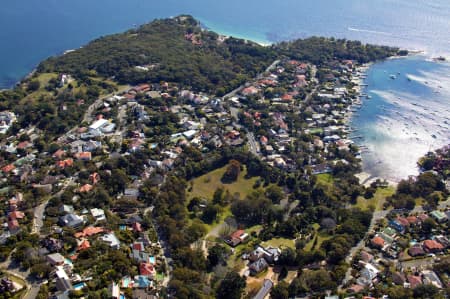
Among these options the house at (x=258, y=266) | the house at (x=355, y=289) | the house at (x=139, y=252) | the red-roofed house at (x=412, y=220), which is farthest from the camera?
the red-roofed house at (x=412, y=220)

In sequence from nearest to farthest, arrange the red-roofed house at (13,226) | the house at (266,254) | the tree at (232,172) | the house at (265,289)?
the house at (265,289), the red-roofed house at (13,226), the house at (266,254), the tree at (232,172)

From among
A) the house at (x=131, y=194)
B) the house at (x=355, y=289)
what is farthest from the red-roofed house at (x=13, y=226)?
the house at (x=355, y=289)

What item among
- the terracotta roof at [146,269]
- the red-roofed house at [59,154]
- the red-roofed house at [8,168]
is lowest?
the terracotta roof at [146,269]

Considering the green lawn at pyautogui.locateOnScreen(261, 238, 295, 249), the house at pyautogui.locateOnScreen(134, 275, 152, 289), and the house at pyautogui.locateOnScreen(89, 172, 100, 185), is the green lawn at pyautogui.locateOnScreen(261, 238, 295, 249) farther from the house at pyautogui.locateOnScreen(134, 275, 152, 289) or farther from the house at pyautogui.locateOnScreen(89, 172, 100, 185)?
the house at pyautogui.locateOnScreen(89, 172, 100, 185)

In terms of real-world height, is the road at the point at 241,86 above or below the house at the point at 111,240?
above

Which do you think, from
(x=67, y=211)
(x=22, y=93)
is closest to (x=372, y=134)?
(x=67, y=211)

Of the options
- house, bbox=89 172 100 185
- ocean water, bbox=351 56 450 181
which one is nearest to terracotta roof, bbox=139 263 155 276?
house, bbox=89 172 100 185

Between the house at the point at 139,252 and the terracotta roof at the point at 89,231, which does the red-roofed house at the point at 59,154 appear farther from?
the house at the point at 139,252

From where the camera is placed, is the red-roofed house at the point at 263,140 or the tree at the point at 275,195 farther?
the red-roofed house at the point at 263,140

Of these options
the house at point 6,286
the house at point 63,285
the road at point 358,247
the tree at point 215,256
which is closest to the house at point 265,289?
the tree at point 215,256
